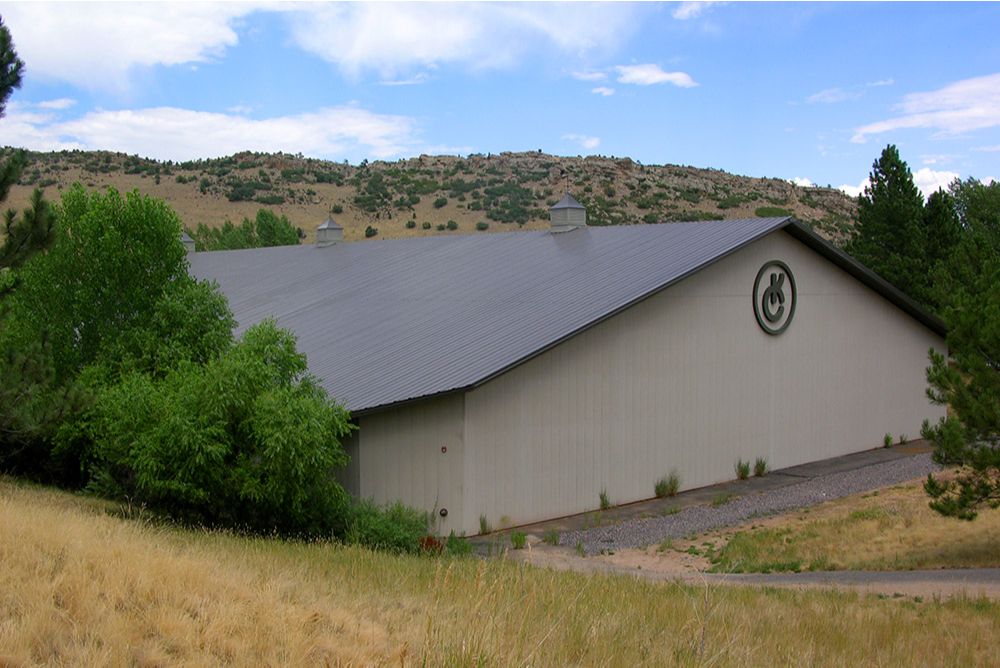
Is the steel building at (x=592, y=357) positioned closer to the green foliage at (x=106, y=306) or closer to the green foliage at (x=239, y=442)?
the green foliage at (x=239, y=442)

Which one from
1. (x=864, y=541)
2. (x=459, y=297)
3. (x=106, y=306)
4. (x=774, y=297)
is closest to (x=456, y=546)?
(x=864, y=541)

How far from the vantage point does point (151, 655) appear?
5.90 meters

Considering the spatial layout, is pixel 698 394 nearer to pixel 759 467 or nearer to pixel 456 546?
pixel 759 467

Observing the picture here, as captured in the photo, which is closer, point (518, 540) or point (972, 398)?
point (972, 398)

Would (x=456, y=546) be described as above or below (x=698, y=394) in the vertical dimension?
below

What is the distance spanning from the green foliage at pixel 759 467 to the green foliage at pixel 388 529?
9537mm

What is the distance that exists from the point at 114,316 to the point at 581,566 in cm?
1019

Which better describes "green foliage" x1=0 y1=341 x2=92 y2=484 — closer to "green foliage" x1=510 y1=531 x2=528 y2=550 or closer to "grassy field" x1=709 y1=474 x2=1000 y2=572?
"green foliage" x1=510 y1=531 x2=528 y2=550

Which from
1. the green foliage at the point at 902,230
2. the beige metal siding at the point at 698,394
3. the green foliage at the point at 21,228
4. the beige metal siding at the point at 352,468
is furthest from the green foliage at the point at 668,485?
the green foliage at the point at 902,230

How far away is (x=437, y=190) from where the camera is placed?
87938 millimetres

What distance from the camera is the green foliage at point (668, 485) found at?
1992 centimetres

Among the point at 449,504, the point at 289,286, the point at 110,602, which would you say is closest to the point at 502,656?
the point at 110,602

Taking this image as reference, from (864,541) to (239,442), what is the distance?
1004cm

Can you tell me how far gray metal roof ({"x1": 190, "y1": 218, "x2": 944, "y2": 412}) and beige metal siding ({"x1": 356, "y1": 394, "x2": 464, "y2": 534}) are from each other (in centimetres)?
46
